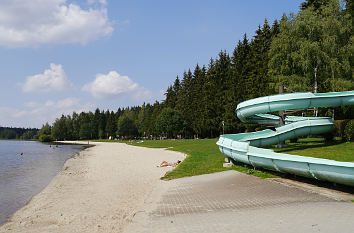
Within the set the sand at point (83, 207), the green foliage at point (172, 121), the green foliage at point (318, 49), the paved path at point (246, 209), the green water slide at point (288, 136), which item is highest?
the green foliage at point (318, 49)

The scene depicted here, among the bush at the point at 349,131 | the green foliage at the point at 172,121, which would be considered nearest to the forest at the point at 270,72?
the green foliage at the point at 172,121

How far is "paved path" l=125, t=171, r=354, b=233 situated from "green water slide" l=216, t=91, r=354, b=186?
675mm

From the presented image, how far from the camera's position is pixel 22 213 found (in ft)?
33.2

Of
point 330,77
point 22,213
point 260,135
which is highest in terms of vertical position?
point 330,77

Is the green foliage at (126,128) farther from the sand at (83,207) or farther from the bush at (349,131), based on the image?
the bush at (349,131)

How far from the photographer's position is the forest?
1166 inches

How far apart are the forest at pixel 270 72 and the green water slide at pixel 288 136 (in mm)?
10585

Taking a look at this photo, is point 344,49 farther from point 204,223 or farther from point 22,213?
point 22,213

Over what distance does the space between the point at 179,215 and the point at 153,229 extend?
1.26 m

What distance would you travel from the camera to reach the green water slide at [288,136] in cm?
864

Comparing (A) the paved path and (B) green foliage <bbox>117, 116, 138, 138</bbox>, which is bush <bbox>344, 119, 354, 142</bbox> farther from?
(B) green foliage <bbox>117, 116, 138, 138</bbox>

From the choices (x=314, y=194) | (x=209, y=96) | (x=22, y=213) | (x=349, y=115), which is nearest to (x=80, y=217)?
(x=22, y=213)

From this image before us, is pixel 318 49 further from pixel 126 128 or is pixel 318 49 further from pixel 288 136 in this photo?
pixel 126 128

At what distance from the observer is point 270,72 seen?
3581 cm
